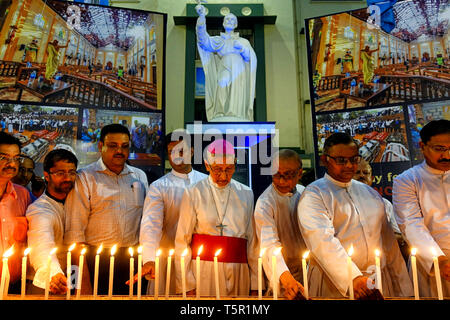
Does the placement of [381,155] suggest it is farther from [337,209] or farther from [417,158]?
[337,209]

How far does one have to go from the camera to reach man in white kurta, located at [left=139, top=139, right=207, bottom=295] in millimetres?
3398

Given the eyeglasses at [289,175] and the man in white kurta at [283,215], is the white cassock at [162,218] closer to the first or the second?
the man in white kurta at [283,215]

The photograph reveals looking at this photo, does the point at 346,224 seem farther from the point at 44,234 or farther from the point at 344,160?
the point at 44,234

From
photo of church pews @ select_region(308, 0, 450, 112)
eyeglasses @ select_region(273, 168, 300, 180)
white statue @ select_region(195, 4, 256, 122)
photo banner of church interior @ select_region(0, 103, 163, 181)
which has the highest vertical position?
white statue @ select_region(195, 4, 256, 122)

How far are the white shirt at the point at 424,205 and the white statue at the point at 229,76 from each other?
561 centimetres

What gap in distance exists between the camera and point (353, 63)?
571cm

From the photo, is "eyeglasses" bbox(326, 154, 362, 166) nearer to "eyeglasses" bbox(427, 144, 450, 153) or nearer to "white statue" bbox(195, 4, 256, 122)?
"eyeglasses" bbox(427, 144, 450, 153)

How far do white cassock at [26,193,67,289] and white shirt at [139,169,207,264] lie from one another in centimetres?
68

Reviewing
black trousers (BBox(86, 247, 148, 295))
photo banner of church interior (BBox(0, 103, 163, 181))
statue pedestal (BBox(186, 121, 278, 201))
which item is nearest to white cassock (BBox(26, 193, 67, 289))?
black trousers (BBox(86, 247, 148, 295))

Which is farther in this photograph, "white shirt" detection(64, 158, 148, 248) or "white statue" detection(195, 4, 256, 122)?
"white statue" detection(195, 4, 256, 122)

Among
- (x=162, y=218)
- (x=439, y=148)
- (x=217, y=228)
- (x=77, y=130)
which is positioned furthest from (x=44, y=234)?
(x=439, y=148)
